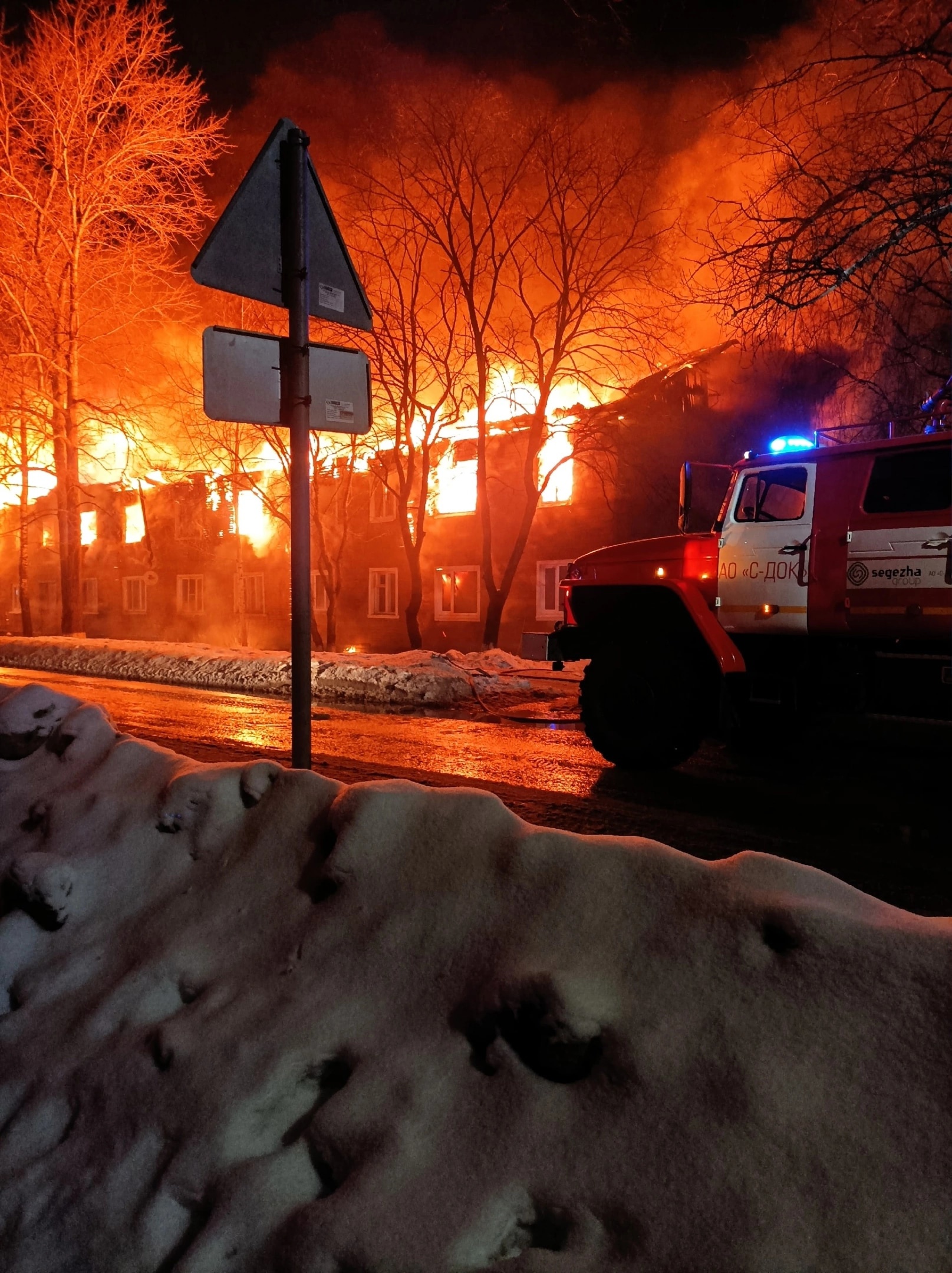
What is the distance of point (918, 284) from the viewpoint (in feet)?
34.3

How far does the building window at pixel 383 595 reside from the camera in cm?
2748

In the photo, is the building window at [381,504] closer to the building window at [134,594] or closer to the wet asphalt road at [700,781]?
the building window at [134,594]

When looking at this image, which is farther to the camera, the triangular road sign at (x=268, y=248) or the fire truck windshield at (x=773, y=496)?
the fire truck windshield at (x=773, y=496)

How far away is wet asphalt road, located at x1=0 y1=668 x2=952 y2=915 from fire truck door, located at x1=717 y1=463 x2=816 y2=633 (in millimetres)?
1123

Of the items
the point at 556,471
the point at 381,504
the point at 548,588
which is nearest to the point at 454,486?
the point at 381,504

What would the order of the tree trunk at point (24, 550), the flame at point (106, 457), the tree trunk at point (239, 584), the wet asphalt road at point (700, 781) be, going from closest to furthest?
the wet asphalt road at point (700, 781) < the flame at point (106, 457) < the tree trunk at point (239, 584) < the tree trunk at point (24, 550)

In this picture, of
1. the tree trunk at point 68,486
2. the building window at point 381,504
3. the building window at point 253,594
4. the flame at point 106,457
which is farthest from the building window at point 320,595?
the tree trunk at point 68,486

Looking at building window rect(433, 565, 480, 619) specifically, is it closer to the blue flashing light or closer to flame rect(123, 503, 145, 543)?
flame rect(123, 503, 145, 543)

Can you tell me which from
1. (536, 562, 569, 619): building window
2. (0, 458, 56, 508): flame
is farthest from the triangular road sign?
(0, 458, 56, 508): flame

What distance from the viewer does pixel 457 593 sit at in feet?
84.9

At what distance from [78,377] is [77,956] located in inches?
997

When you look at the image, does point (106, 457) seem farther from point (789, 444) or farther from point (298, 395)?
point (298, 395)

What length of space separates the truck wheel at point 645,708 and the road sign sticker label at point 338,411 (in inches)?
152

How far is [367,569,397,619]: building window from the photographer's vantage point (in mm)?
27484
